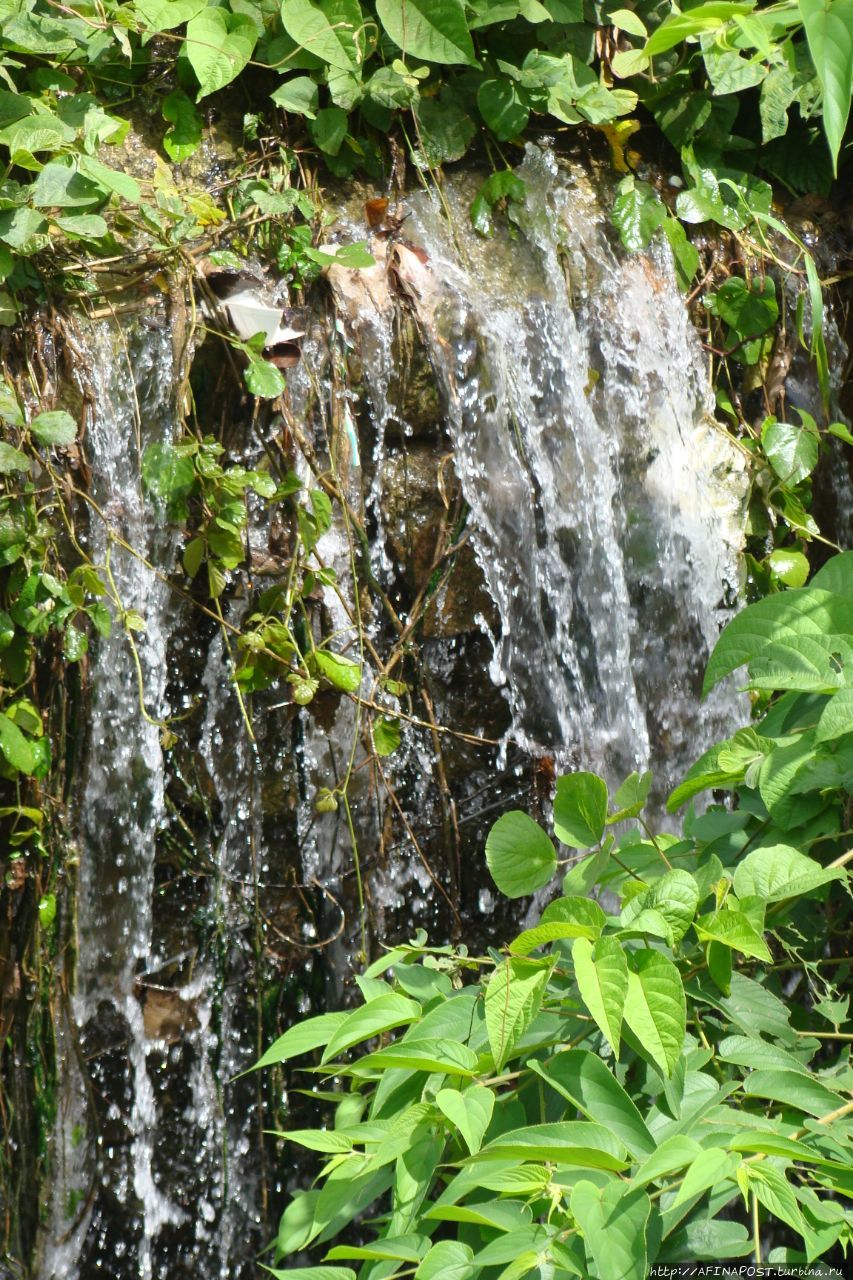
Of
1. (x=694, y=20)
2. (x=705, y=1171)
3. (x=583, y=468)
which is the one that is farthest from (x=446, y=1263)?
(x=583, y=468)

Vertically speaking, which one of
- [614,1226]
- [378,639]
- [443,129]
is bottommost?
[378,639]

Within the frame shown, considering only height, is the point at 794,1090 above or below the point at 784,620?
below

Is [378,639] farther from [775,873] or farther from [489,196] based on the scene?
[775,873]

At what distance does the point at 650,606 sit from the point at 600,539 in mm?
203

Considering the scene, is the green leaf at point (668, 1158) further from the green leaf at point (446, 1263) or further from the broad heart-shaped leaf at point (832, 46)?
the broad heart-shaped leaf at point (832, 46)

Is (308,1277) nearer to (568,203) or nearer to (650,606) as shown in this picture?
(650,606)

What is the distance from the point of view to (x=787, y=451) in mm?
2883

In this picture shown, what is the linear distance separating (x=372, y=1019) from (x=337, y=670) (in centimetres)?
133

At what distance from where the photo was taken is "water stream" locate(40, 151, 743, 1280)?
7.63 feet

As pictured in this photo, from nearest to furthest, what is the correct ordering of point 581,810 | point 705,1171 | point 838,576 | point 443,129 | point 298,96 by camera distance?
1. point 705,1171
2. point 581,810
3. point 838,576
4. point 298,96
5. point 443,129

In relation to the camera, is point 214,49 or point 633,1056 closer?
point 633,1056

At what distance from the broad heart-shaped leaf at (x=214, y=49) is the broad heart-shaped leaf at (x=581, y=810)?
1918mm

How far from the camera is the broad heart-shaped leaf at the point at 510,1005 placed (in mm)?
963

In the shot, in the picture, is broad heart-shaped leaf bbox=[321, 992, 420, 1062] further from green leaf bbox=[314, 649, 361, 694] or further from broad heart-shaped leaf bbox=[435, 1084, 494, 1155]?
green leaf bbox=[314, 649, 361, 694]
